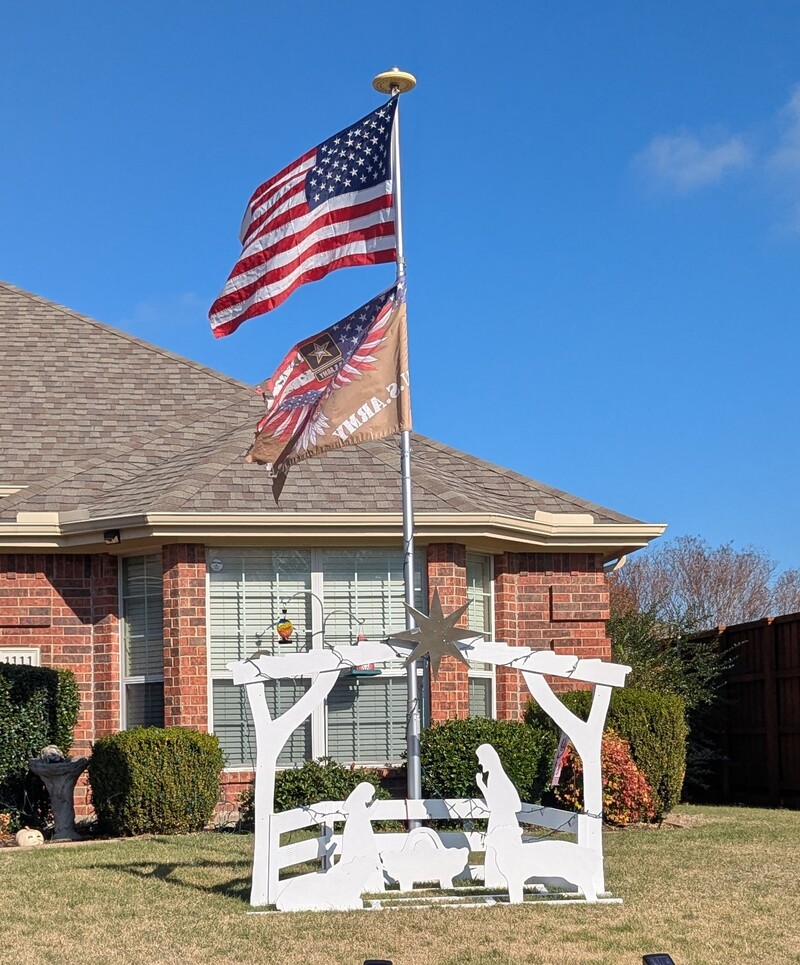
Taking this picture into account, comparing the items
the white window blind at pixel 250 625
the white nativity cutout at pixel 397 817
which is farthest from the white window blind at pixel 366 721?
the white nativity cutout at pixel 397 817

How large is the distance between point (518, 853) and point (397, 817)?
1024 mm

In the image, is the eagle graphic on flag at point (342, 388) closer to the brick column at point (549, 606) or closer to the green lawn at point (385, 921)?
the green lawn at point (385, 921)

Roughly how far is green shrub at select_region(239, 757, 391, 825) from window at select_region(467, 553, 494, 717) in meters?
1.93

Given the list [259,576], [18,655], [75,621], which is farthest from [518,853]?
[18,655]

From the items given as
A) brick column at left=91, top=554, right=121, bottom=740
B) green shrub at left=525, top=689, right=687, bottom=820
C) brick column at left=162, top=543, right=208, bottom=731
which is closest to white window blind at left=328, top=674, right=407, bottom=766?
brick column at left=162, top=543, right=208, bottom=731

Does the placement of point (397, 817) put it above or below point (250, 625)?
below

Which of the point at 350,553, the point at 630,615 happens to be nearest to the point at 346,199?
the point at 350,553

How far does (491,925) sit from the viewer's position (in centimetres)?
759

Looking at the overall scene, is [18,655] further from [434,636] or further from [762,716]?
[762,716]

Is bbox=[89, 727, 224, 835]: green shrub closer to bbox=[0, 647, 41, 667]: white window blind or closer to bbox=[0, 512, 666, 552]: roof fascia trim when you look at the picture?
bbox=[0, 647, 41, 667]: white window blind

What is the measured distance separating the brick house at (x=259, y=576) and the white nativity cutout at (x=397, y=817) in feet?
12.7

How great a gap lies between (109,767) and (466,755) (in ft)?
10.9

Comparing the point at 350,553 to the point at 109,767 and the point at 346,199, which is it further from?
the point at 346,199

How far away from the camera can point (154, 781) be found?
1193 cm
